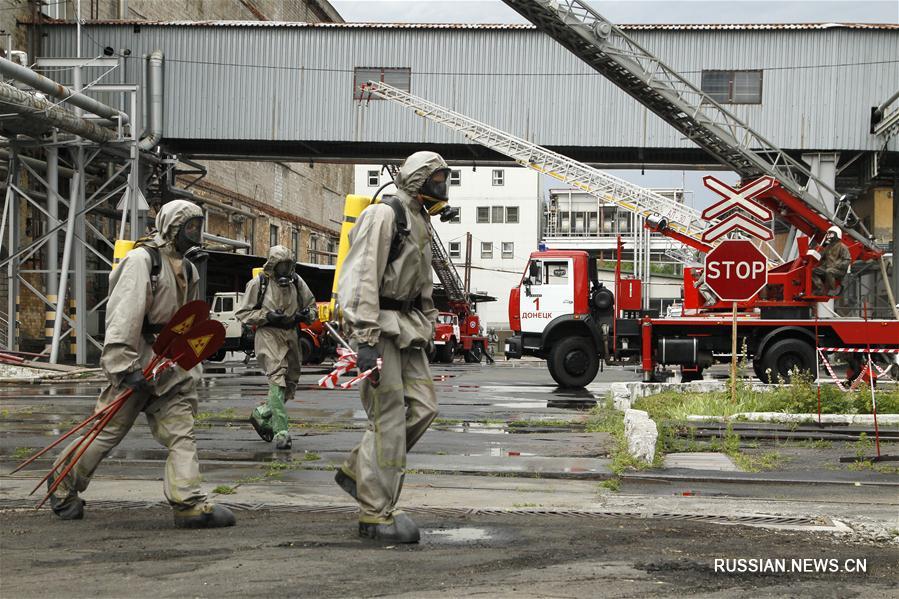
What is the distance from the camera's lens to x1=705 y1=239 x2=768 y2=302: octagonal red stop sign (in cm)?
1216

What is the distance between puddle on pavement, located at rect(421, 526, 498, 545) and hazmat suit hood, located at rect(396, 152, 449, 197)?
185 cm

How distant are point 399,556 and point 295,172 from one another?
44.8 meters

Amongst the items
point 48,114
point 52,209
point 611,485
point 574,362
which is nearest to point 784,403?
point 611,485

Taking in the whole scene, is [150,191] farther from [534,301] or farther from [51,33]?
[534,301]

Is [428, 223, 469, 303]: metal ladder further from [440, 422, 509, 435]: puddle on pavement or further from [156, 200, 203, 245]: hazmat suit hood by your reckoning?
[156, 200, 203, 245]: hazmat suit hood

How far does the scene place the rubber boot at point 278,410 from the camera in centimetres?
945

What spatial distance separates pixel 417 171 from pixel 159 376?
189 centimetres

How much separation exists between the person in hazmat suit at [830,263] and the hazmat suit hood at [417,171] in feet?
47.2

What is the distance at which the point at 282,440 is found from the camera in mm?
9344

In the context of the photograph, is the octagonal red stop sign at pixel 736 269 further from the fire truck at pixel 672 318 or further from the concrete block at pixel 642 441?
the concrete block at pixel 642 441

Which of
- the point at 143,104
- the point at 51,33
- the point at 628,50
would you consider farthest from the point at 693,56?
the point at 51,33

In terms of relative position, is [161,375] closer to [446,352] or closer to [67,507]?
[67,507]

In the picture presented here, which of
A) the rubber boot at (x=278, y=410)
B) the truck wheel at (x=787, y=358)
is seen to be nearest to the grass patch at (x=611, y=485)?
the rubber boot at (x=278, y=410)

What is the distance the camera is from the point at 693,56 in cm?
2870
